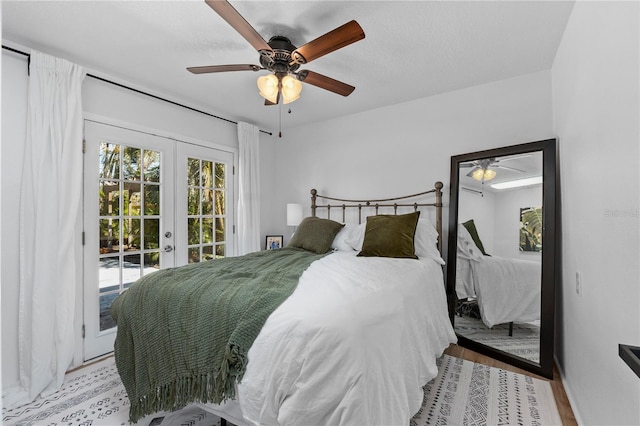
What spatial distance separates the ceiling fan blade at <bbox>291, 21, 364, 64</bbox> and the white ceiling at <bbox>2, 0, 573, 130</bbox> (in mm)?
259

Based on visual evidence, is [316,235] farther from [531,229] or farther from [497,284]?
[531,229]

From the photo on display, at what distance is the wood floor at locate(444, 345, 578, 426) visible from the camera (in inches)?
75.7

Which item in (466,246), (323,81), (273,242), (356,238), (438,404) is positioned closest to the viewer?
(438,404)

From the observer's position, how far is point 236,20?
170cm

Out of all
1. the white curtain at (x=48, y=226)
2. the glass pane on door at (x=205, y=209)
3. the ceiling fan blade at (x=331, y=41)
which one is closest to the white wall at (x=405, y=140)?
the glass pane on door at (x=205, y=209)

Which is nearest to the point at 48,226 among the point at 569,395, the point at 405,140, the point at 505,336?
the point at 405,140

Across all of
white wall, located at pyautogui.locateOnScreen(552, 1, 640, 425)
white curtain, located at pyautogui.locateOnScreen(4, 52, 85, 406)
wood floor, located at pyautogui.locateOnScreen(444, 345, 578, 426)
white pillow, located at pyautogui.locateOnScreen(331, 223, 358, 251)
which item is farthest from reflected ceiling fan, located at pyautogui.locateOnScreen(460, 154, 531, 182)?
white curtain, located at pyautogui.locateOnScreen(4, 52, 85, 406)

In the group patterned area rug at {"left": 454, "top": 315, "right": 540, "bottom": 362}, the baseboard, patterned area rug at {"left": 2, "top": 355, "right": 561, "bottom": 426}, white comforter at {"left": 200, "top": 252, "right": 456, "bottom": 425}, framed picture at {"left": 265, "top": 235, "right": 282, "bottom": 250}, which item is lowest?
patterned area rug at {"left": 2, "top": 355, "right": 561, "bottom": 426}

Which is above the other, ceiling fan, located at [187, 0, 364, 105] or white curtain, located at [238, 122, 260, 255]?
ceiling fan, located at [187, 0, 364, 105]

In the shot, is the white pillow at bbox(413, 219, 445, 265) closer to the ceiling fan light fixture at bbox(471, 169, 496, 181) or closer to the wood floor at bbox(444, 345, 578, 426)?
the ceiling fan light fixture at bbox(471, 169, 496, 181)

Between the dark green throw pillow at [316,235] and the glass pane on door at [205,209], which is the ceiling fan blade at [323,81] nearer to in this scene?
the dark green throw pillow at [316,235]

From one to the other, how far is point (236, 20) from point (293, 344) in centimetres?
168

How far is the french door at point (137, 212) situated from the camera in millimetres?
2746

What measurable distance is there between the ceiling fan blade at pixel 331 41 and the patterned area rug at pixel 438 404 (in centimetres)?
229
